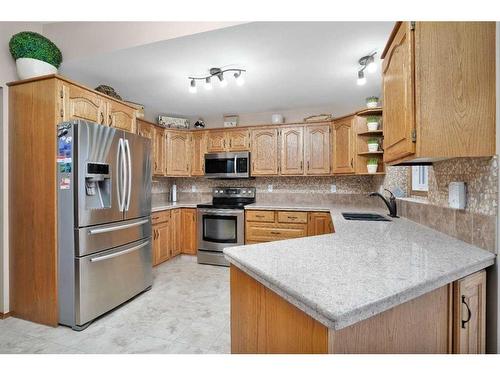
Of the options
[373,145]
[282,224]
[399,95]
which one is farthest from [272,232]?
[399,95]

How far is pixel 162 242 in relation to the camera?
11.8ft

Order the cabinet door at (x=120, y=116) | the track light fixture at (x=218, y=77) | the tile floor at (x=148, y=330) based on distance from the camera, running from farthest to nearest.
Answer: the track light fixture at (x=218, y=77)
the cabinet door at (x=120, y=116)
the tile floor at (x=148, y=330)

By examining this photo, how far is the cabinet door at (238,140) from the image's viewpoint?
3.93 meters

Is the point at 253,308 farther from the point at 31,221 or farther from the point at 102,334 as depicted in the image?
the point at 31,221

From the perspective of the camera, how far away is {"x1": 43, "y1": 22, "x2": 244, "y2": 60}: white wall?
2.02 metres

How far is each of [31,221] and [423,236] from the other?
2.96 meters

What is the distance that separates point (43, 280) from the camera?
6.68 ft

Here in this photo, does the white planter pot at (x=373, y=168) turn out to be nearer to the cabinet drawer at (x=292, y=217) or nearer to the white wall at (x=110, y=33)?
the cabinet drawer at (x=292, y=217)

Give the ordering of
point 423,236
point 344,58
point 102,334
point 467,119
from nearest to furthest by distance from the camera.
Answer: point 467,119, point 423,236, point 102,334, point 344,58

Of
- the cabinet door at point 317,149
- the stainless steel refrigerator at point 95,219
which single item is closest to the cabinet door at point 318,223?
the cabinet door at point 317,149

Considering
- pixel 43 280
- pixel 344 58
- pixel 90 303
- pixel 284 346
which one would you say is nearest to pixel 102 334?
pixel 90 303

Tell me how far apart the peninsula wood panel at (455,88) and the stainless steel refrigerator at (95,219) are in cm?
224

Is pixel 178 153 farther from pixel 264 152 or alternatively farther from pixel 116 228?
pixel 116 228

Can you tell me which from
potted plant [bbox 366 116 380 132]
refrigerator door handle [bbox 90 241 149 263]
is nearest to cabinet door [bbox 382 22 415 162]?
potted plant [bbox 366 116 380 132]
